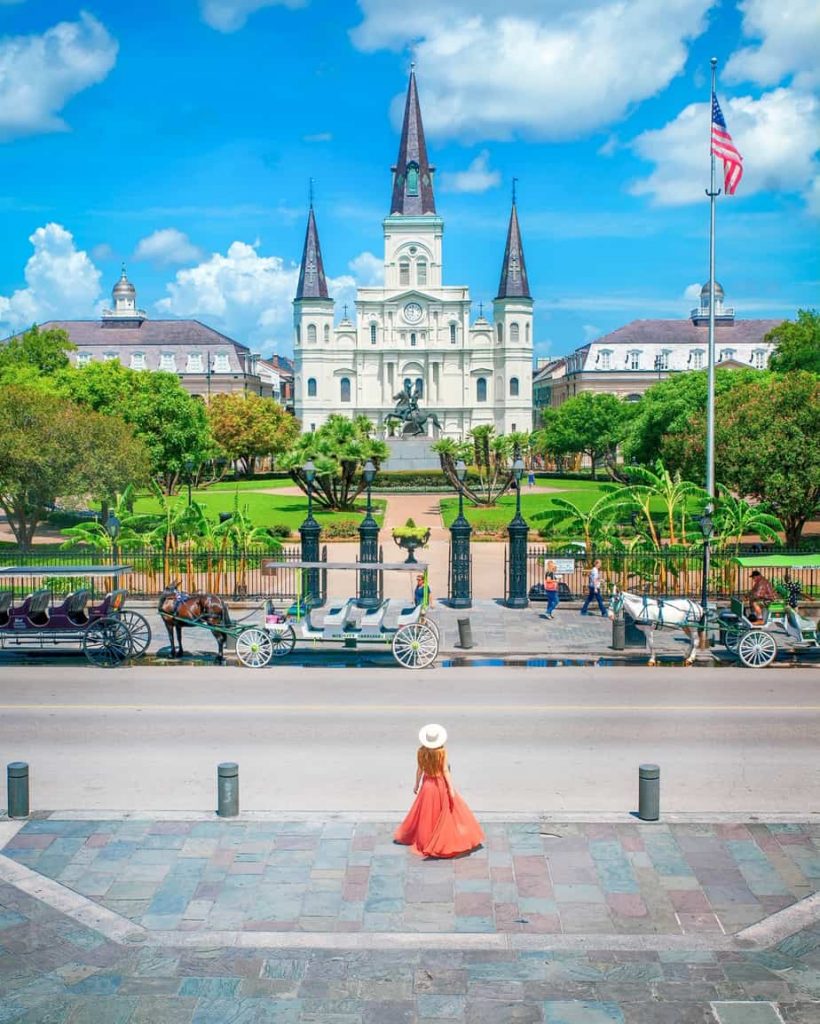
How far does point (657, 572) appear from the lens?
87.0 ft

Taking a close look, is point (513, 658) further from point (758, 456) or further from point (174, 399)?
point (174, 399)

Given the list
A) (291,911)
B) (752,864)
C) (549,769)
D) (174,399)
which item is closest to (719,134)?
(549,769)

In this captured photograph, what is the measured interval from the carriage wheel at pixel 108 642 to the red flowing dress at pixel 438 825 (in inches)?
391

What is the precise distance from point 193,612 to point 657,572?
41.1 feet

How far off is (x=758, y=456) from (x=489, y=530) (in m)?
12.2

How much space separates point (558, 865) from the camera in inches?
377

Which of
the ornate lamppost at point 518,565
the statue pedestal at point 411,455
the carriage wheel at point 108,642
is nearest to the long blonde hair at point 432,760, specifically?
the carriage wheel at point 108,642

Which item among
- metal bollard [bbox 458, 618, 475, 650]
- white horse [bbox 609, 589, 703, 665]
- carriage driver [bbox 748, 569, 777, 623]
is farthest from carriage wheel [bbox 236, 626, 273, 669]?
carriage driver [bbox 748, 569, 777, 623]

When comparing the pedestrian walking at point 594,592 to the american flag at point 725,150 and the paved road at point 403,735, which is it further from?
the american flag at point 725,150

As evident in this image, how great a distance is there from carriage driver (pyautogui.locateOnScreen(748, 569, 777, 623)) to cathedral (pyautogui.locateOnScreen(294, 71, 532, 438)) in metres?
91.1

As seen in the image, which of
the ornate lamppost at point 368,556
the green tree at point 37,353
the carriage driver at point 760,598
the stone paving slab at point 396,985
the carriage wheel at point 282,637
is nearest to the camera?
the stone paving slab at point 396,985

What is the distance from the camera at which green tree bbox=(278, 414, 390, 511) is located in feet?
152

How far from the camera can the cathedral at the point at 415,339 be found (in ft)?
365

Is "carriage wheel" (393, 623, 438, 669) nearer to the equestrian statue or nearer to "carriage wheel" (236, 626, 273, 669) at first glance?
"carriage wheel" (236, 626, 273, 669)
